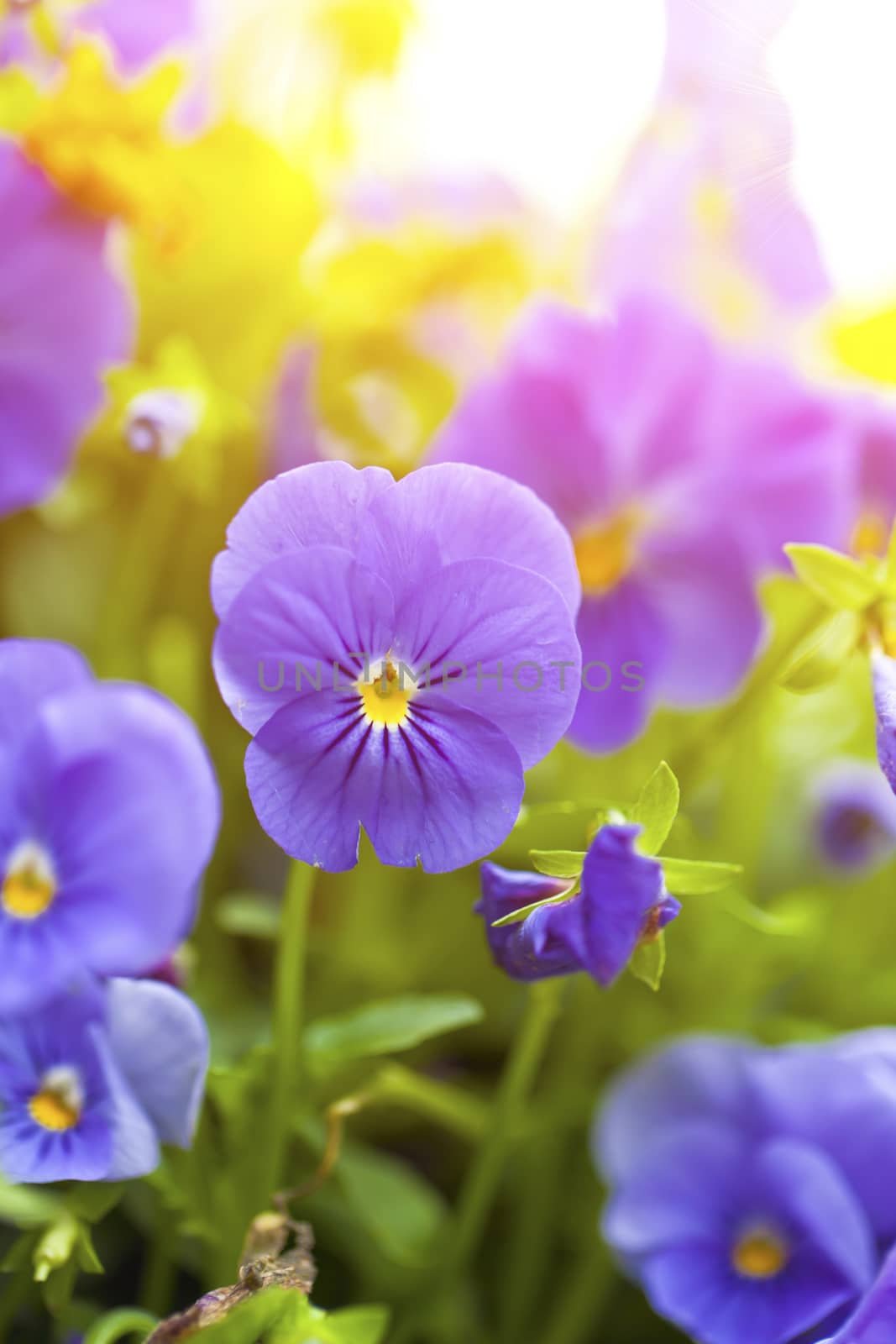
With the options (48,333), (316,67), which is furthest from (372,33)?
(48,333)

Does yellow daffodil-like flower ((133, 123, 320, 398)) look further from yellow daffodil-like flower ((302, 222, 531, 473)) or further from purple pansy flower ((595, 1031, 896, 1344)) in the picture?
purple pansy flower ((595, 1031, 896, 1344))

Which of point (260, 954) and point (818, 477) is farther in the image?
point (260, 954)

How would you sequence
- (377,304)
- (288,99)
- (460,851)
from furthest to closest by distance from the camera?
(288,99) < (377,304) < (460,851)

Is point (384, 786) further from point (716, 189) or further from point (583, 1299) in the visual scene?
point (716, 189)

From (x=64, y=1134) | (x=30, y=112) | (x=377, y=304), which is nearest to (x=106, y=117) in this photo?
(x=30, y=112)

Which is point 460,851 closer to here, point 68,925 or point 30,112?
point 68,925

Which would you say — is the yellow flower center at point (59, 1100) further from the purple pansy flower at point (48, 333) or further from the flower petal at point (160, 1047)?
the purple pansy flower at point (48, 333)

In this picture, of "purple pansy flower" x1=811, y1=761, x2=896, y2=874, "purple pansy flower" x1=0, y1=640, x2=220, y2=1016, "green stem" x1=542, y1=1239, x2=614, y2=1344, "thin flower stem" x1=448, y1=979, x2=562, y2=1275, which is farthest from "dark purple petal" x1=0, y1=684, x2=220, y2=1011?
"purple pansy flower" x1=811, y1=761, x2=896, y2=874
